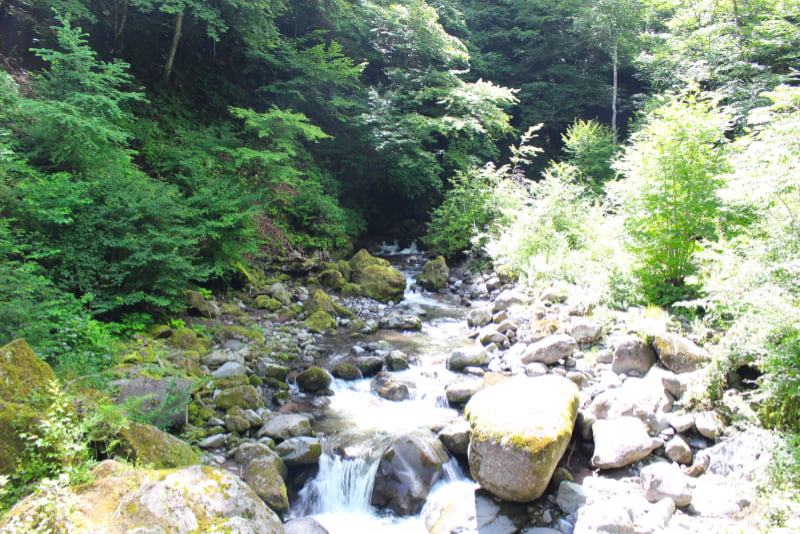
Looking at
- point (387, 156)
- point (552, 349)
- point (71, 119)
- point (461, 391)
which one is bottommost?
point (461, 391)

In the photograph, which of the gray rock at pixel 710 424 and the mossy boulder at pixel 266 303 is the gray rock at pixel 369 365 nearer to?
the mossy boulder at pixel 266 303

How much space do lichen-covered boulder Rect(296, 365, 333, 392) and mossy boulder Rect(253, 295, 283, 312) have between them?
308cm

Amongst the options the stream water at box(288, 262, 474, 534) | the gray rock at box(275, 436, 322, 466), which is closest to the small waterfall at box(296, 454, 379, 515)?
the stream water at box(288, 262, 474, 534)

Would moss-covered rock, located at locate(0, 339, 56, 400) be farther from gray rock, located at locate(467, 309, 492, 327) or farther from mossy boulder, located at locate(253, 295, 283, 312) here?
gray rock, located at locate(467, 309, 492, 327)

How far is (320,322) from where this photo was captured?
27.3ft

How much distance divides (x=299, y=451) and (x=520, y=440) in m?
2.22

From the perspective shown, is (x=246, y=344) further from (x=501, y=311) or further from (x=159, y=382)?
(x=501, y=311)

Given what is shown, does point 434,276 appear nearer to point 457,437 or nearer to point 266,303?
point 266,303

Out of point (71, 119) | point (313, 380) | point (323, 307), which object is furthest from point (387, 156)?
point (313, 380)

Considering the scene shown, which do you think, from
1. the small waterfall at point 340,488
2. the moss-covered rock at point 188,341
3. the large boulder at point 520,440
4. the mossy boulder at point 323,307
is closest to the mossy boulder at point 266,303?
the mossy boulder at point 323,307

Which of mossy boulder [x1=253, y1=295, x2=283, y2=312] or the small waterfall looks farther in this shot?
mossy boulder [x1=253, y1=295, x2=283, y2=312]

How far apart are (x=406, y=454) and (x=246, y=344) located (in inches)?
144

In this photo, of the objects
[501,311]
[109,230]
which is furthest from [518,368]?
[109,230]

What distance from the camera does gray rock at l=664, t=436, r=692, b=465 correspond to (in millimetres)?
3780
